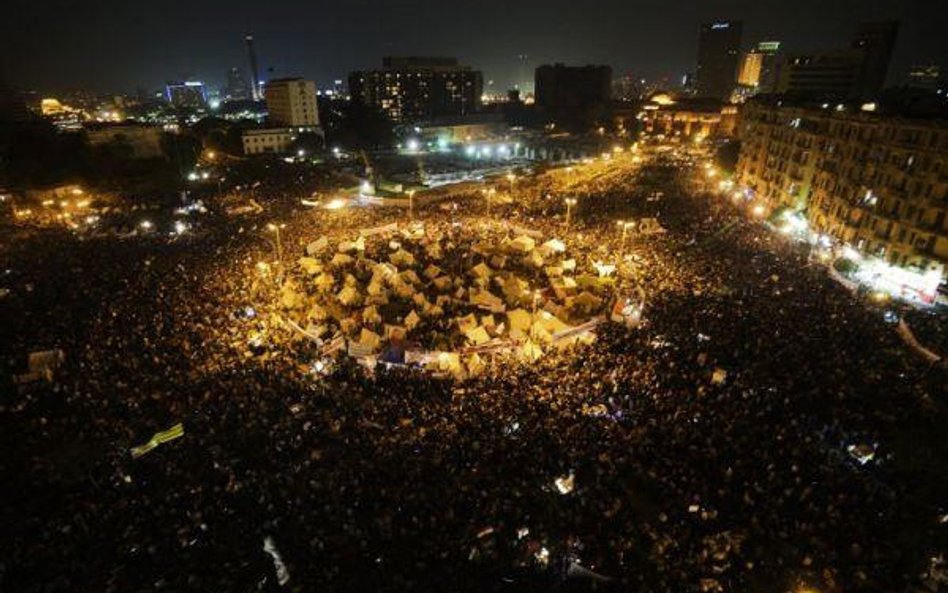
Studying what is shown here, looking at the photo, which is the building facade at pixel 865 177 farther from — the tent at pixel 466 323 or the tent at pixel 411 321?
the tent at pixel 411 321

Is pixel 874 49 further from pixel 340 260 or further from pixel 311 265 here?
pixel 311 265

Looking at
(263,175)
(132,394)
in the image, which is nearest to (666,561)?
(132,394)

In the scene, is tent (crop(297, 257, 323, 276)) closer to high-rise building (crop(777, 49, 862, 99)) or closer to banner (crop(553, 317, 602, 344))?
banner (crop(553, 317, 602, 344))

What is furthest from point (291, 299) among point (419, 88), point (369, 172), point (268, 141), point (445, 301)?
point (419, 88)

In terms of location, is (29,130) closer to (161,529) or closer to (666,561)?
(161,529)

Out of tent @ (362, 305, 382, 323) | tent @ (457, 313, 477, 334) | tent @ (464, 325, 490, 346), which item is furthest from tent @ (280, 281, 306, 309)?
tent @ (464, 325, 490, 346)

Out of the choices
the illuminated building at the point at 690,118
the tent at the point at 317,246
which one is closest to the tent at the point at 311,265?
the tent at the point at 317,246
